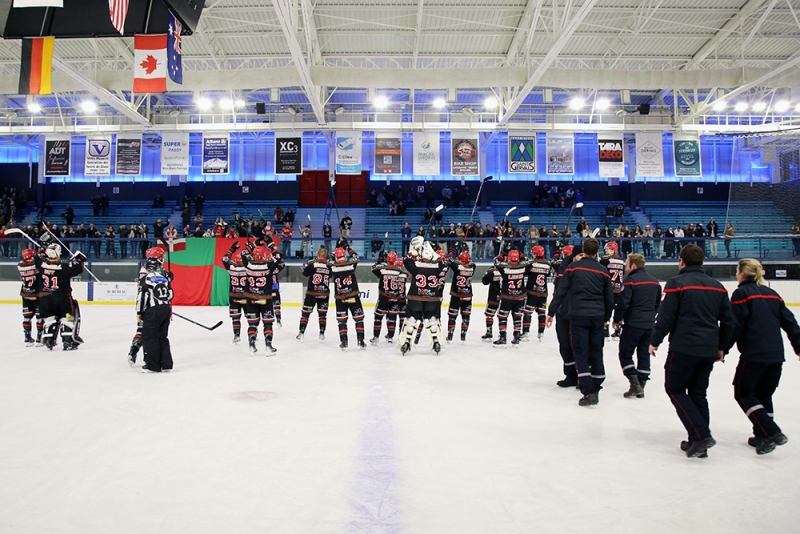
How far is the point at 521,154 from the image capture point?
60.6 feet

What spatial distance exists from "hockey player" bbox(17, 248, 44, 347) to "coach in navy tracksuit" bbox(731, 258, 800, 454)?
30.8 feet

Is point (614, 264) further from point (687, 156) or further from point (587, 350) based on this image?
point (687, 156)

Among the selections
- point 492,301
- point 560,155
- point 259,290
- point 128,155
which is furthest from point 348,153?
point 259,290

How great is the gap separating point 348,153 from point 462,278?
1076cm

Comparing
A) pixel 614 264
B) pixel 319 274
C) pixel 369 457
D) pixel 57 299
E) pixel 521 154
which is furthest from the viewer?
pixel 521 154

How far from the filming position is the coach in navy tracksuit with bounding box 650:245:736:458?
3809 millimetres

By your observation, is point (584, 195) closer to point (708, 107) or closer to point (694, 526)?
point (708, 107)

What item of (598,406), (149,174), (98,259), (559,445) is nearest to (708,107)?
(598,406)

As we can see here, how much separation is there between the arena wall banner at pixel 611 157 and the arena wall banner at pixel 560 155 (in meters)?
1.01

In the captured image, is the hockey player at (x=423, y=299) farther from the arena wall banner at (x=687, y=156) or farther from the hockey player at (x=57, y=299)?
the arena wall banner at (x=687, y=156)

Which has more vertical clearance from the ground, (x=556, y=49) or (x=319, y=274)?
(x=556, y=49)

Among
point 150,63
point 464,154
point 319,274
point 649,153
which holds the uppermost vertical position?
point 649,153

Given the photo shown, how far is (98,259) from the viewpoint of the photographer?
16.6 meters

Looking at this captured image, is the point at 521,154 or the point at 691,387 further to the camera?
the point at 521,154
